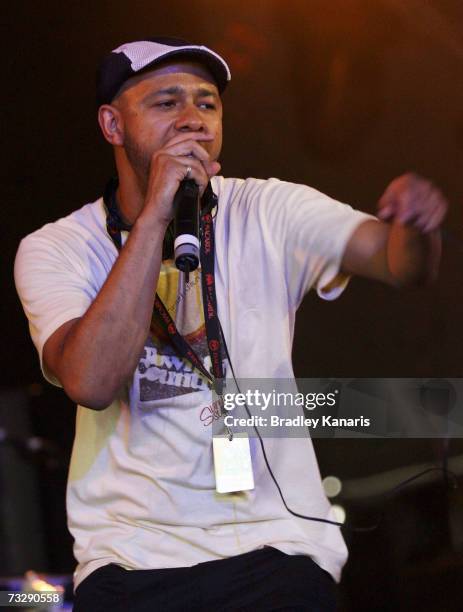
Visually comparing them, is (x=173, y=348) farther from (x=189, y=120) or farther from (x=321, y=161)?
(x=321, y=161)

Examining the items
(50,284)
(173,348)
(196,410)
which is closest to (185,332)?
(173,348)

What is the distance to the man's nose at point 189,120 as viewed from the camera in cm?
165

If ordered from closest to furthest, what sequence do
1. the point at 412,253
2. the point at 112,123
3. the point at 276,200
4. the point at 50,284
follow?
the point at 412,253 < the point at 50,284 < the point at 276,200 < the point at 112,123

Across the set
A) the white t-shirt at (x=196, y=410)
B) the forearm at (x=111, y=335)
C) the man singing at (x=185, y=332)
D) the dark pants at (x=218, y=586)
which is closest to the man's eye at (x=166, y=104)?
the man singing at (x=185, y=332)

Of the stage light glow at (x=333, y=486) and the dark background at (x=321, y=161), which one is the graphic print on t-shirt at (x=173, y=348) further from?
the stage light glow at (x=333, y=486)

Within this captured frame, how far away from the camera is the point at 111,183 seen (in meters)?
1.82

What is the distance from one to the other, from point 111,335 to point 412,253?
53 centimetres

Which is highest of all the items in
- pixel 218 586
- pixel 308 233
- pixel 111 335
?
pixel 308 233

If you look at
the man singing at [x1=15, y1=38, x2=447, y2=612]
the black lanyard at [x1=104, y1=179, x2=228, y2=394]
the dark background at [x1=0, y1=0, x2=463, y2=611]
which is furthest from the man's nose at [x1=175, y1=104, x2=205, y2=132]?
the dark background at [x1=0, y1=0, x2=463, y2=611]

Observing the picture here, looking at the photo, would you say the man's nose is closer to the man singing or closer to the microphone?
the man singing

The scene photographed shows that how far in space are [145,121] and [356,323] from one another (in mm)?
787

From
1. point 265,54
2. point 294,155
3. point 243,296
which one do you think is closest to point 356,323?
point 294,155

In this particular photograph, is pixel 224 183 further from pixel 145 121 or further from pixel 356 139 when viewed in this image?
pixel 356 139

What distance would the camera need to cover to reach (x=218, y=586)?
4.73ft
